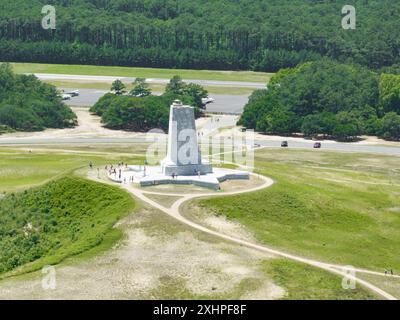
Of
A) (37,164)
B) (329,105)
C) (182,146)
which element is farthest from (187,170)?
(329,105)

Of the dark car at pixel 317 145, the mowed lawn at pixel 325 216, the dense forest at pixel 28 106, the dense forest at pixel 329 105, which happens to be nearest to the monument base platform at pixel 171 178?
the mowed lawn at pixel 325 216

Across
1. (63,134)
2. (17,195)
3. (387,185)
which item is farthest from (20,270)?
(63,134)

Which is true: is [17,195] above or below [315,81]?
below

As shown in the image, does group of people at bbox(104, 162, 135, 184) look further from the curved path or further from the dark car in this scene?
the dark car

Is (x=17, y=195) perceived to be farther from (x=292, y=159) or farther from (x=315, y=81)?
(x=315, y=81)

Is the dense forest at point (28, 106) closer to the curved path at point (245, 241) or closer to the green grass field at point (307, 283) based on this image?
the curved path at point (245, 241)

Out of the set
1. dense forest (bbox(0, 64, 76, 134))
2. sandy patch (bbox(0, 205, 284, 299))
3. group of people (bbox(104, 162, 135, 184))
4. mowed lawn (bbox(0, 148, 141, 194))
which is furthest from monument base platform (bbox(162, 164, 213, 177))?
dense forest (bbox(0, 64, 76, 134))
